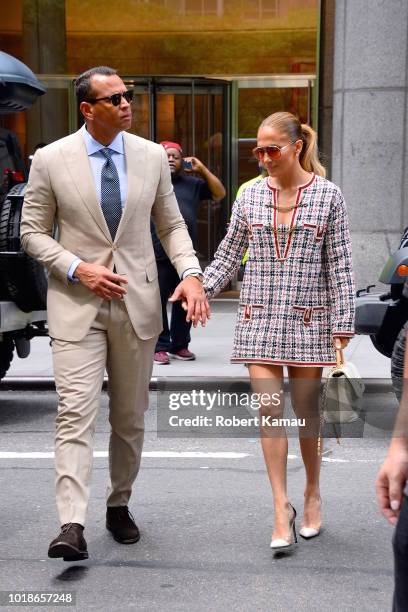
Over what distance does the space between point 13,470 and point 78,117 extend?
8.86 metres

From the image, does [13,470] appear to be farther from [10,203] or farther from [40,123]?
[40,123]

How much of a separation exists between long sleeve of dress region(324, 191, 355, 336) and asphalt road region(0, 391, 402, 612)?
0.99 meters

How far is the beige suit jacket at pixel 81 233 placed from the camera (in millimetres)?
4680

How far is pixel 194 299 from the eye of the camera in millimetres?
4664

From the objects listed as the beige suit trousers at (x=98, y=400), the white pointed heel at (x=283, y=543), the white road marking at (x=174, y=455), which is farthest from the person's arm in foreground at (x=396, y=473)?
the white road marking at (x=174, y=455)

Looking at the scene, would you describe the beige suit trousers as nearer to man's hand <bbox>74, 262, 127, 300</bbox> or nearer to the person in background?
man's hand <bbox>74, 262, 127, 300</bbox>

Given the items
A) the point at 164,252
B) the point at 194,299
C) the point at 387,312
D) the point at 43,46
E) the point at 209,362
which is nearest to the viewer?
the point at 194,299

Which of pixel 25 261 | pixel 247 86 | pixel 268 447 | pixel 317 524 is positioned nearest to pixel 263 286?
pixel 268 447

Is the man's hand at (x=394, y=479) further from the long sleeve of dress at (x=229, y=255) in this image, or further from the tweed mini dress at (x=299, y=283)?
the long sleeve of dress at (x=229, y=255)

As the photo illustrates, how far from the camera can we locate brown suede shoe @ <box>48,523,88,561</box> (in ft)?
14.2

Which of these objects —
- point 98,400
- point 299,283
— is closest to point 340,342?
point 299,283

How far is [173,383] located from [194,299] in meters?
4.31

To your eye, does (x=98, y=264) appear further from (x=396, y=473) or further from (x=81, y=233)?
(x=396, y=473)

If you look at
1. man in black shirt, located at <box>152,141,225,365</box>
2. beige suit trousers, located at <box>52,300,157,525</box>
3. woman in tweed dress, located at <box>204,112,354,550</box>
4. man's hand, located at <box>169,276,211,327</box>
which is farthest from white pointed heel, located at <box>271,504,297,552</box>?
man in black shirt, located at <box>152,141,225,365</box>
